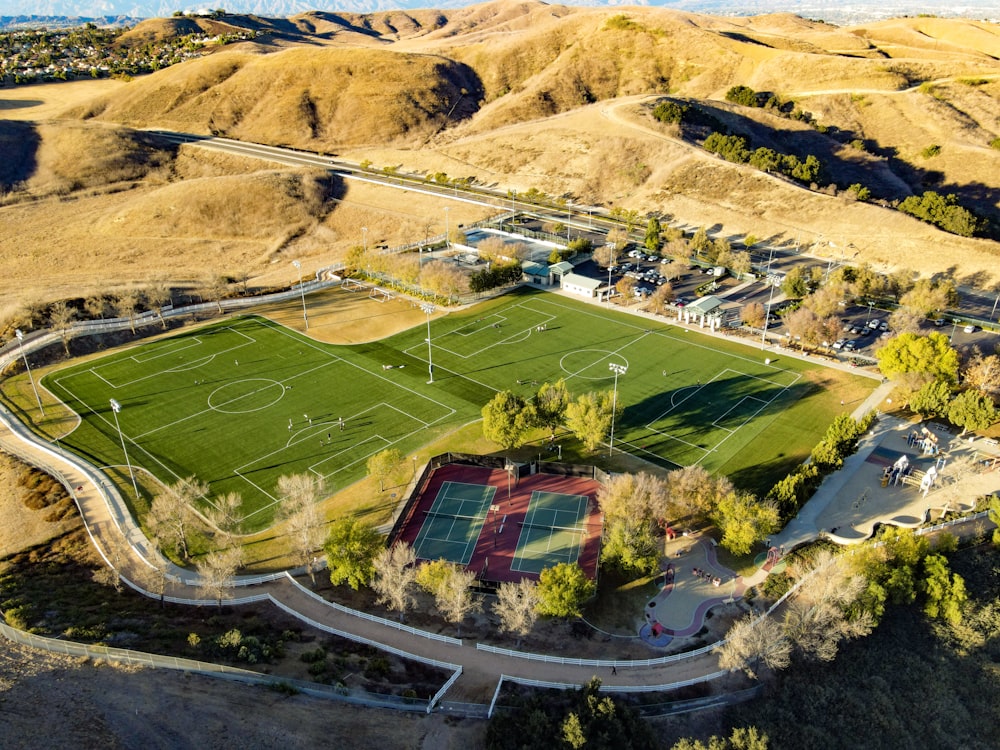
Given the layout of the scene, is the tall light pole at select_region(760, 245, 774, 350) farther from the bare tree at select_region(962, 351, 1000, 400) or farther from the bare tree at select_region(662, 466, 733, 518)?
the bare tree at select_region(662, 466, 733, 518)

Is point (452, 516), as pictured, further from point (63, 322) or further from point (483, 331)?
point (63, 322)

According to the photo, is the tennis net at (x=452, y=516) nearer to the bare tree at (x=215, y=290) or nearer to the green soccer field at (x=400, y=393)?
the green soccer field at (x=400, y=393)

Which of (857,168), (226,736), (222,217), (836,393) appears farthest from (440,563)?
(857,168)

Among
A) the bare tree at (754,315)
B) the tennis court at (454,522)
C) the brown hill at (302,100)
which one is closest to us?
the tennis court at (454,522)

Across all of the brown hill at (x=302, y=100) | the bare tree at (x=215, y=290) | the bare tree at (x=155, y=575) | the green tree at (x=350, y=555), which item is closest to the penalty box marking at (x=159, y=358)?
the bare tree at (x=215, y=290)

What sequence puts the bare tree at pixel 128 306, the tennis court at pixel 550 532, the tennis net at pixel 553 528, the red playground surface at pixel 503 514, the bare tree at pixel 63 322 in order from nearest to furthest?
the red playground surface at pixel 503 514 → the tennis court at pixel 550 532 → the tennis net at pixel 553 528 → the bare tree at pixel 63 322 → the bare tree at pixel 128 306

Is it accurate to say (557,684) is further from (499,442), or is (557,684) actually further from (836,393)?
(836,393)
